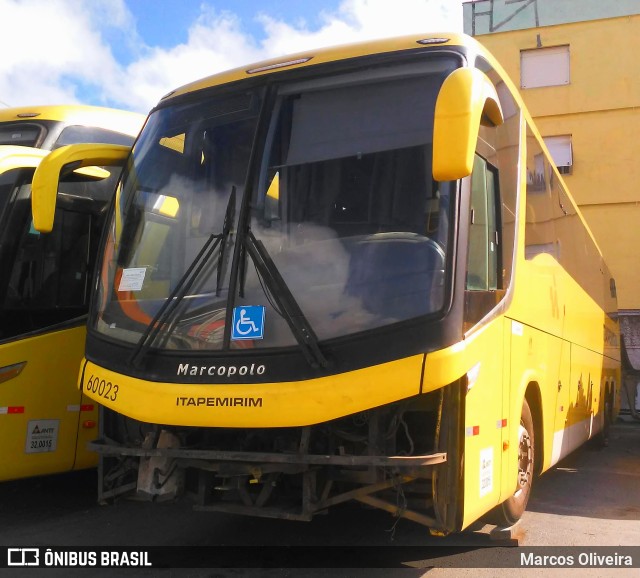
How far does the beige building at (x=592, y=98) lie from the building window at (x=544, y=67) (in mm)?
30

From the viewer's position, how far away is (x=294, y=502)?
437cm

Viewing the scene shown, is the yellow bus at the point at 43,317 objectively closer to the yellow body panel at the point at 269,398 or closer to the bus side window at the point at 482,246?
the yellow body panel at the point at 269,398

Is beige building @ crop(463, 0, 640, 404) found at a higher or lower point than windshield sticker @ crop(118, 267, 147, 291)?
higher

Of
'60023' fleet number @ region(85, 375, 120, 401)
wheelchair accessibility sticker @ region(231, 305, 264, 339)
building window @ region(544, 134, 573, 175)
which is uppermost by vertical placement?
building window @ region(544, 134, 573, 175)

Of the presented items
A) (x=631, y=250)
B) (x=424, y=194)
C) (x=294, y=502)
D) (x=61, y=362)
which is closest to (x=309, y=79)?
(x=424, y=194)

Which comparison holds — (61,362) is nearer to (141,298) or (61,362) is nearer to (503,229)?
(141,298)

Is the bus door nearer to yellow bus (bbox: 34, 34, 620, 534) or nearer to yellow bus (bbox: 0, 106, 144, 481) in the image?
yellow bus (bbox: 0, 106, 144, 481)

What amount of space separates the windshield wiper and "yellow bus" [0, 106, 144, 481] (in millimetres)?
1839

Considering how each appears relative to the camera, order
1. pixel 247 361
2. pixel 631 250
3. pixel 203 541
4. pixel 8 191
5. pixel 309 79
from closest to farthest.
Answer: pixel 247 361, pixel 309 79, pixel 203 541, pixel 8 191, pixel 631 250

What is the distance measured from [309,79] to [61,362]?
3.23 meters

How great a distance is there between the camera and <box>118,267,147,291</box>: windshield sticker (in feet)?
16.3

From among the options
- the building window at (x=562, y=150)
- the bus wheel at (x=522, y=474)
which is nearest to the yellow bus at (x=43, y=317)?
the bus wheel at (x=522, y=474)

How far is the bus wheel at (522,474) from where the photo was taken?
5279mm

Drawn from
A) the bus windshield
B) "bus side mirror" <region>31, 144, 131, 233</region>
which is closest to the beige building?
the bus windshield
